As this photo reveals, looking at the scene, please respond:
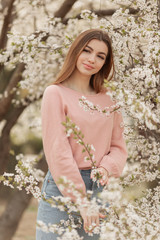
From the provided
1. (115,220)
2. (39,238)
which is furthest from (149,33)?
(39,238)

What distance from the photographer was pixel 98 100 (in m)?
2.28

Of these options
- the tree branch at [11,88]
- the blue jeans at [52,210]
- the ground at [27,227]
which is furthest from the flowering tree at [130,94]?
the ground at [27,227]

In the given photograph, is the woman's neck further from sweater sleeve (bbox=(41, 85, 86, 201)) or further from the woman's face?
sweater sleeve (bbox=(41, 85, 86, 201))

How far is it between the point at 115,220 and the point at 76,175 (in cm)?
30

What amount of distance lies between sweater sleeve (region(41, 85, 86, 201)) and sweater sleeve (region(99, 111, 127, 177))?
207mm

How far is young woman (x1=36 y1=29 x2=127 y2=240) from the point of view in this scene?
2.02m

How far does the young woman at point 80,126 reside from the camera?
2.02 m

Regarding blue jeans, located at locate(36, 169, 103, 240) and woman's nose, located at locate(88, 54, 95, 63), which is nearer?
blue jeans, located at locate(36, 169, 103, 240)

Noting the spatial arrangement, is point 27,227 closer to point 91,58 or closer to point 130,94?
point 91,58

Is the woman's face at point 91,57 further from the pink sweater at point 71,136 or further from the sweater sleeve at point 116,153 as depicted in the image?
the sweater sleeve at point 116,153

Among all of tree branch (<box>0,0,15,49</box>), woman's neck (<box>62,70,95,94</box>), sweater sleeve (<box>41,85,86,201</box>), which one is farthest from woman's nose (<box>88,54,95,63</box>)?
tree branch (<box>0,0,15,49</box>)

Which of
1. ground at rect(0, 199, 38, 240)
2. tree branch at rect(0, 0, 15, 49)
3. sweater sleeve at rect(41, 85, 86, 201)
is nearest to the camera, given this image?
sweater sleeve at rect(41, 85, 86, 201)

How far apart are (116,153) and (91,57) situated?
22.5 inches

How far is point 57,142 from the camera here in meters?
2.01
